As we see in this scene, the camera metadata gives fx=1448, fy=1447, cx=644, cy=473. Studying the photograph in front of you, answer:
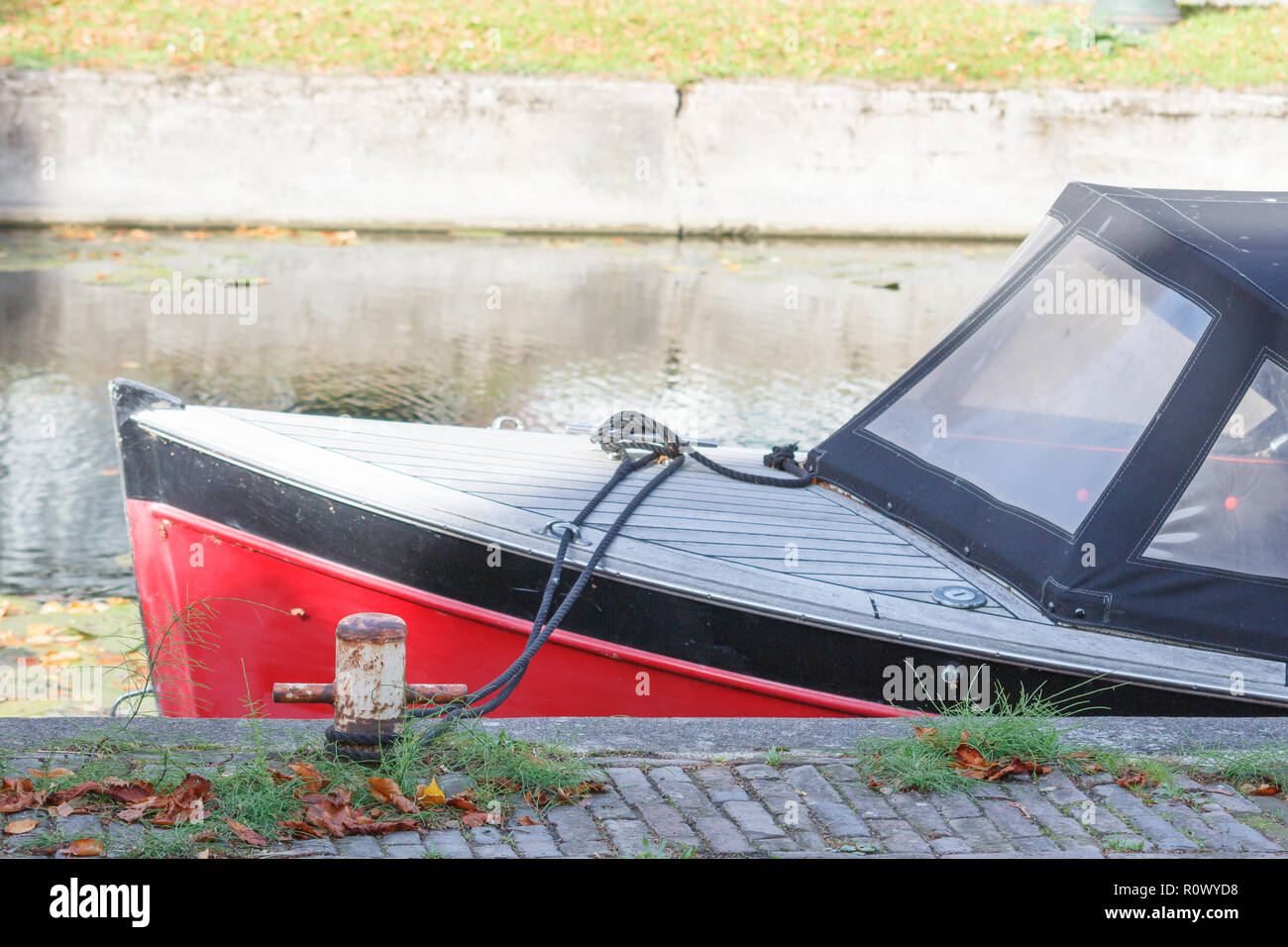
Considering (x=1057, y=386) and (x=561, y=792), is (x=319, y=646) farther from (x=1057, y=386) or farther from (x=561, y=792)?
(x=1057, y=386)

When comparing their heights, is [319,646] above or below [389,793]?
below

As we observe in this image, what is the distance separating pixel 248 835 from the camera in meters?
3.34

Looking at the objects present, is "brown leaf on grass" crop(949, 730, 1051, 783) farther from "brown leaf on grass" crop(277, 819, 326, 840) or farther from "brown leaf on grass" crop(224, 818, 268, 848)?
"brown leaf on grass" crop(224, 818, 268, 848)

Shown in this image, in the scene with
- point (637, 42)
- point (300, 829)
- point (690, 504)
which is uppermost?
point (637, 42)

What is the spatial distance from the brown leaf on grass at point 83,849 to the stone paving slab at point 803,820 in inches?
1.1

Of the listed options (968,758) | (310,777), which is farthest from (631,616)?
(310,777)

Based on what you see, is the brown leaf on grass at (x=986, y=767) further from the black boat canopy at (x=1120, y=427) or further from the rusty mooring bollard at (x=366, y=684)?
the rusty mooring bollard at (x=366, y=684)

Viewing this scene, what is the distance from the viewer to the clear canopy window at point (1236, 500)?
15.1 feet

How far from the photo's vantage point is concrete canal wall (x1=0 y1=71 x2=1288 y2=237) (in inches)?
618

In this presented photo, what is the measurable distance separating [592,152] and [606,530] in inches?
470

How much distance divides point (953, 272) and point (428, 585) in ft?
36.8

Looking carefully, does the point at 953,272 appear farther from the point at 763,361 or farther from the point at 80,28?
the point at 80,28

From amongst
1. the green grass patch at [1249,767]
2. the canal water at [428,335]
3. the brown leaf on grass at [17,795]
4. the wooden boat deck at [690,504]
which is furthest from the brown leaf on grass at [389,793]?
the canal water at [428,335]

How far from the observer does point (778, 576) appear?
4.79m
